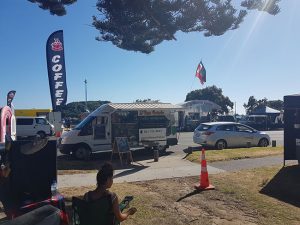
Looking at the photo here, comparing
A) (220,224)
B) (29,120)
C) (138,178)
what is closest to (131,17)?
(138,178)

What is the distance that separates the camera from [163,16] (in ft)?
40.0

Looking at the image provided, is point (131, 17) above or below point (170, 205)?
above

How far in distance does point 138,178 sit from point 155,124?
6686 mm

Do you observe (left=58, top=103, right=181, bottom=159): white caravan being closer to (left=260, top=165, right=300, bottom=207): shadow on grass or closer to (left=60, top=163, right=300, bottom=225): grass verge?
(left=60, top=163, right=300, bottom=225): grass verge

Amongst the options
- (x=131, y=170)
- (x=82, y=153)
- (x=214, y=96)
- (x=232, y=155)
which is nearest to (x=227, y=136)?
(x=232, y=155)

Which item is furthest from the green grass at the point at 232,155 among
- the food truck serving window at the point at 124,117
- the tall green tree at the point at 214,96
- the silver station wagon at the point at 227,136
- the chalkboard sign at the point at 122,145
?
the tall green tree at the point at 214,96

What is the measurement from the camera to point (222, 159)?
16.3m

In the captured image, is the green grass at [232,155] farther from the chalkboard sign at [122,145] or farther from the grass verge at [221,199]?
the grass verge at [221,199]

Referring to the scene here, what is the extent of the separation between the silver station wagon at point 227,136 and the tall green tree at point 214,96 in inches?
2901

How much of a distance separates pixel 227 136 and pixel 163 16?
11.3 metres

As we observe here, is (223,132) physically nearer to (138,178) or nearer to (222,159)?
(222,159)

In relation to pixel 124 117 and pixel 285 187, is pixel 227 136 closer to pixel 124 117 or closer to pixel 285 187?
pixel 124 117

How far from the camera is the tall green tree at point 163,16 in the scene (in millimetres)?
12070

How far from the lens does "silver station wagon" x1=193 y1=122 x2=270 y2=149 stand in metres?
21.8
